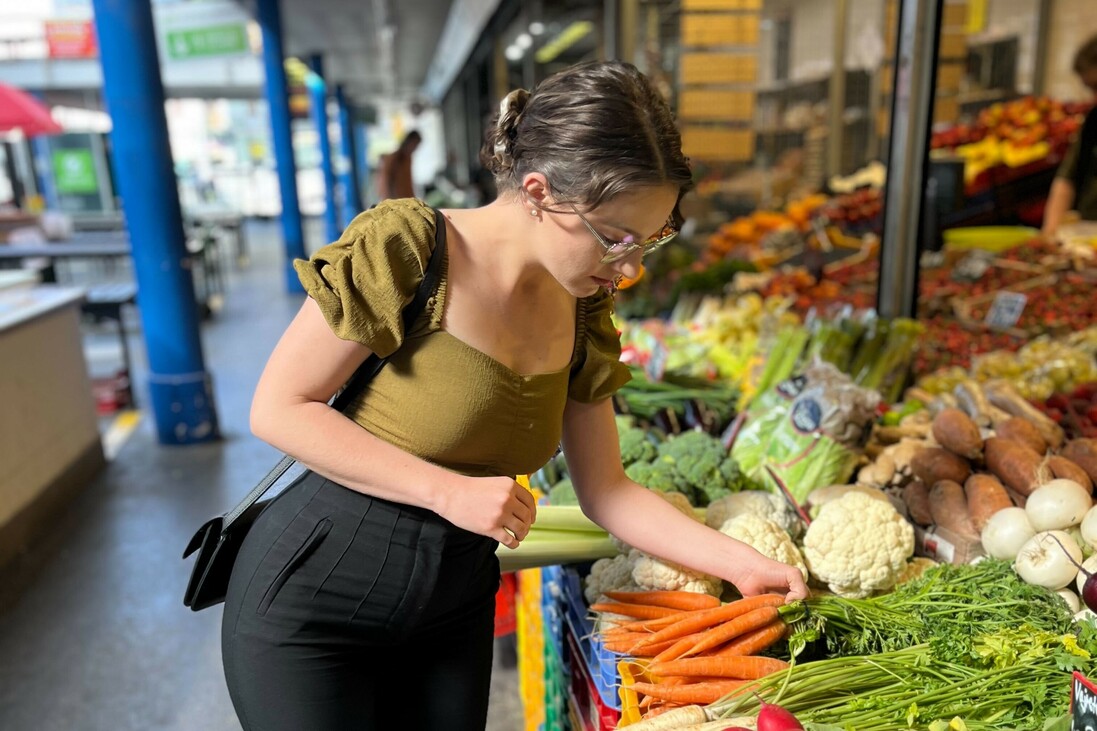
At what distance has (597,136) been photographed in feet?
3.52

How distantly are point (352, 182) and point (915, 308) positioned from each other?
19848 mm

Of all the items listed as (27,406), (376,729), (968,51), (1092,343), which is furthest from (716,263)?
(376,729)

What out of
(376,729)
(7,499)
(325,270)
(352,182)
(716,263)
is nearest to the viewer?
(325,270)

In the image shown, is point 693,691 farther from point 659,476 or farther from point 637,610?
point 659,476

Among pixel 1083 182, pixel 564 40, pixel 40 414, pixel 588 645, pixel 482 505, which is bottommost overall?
pixel 40 414

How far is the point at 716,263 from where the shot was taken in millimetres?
5637

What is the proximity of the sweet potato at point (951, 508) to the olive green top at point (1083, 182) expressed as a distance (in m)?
3.31

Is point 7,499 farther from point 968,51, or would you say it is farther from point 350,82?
point 350,82

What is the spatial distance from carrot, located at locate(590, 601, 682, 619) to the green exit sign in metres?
12.1

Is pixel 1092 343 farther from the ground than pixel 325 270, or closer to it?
closer to it

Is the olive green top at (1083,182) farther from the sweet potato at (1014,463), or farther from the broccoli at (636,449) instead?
the broccoli at (636,449)

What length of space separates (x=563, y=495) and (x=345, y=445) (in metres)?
1.12

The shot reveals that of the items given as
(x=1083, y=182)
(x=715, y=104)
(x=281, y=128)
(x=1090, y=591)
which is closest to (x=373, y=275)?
(x=1090, y=591)

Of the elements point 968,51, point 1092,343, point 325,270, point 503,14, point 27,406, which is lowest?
point 27,406
